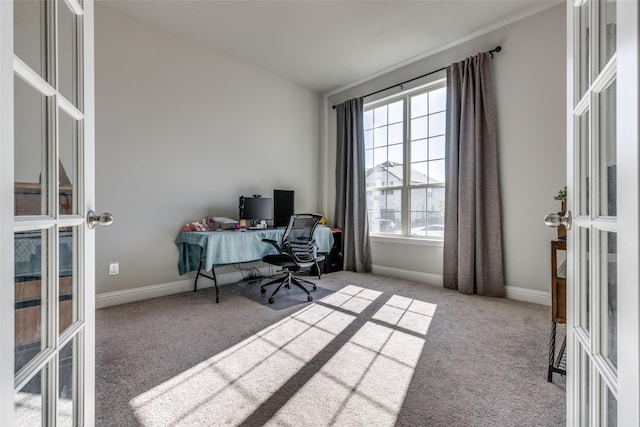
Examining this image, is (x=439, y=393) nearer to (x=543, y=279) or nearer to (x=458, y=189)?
(x=543, y=279)

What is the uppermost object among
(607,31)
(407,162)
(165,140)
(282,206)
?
(165,140)

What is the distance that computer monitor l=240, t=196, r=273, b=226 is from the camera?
352 centimetres

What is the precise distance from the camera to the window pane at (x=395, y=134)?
4039 millimetres

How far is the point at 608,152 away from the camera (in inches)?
24.9

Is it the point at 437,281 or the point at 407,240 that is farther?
the point at 407,240

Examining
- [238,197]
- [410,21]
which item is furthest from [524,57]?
[238,197]

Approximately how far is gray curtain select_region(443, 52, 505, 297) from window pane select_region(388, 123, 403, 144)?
2.58ft

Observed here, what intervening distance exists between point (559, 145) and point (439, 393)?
102 inches

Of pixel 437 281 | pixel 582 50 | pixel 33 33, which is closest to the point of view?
pixel 33 33

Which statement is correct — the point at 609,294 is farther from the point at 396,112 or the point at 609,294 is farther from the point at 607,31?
the point at 396,112

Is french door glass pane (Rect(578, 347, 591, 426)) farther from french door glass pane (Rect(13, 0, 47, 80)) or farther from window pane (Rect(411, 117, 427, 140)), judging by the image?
window pane (Rect(411, 117, 427, 140))

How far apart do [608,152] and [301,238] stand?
2784 millimetres

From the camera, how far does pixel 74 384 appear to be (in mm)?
803

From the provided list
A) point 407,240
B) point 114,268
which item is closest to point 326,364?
point 114,268
